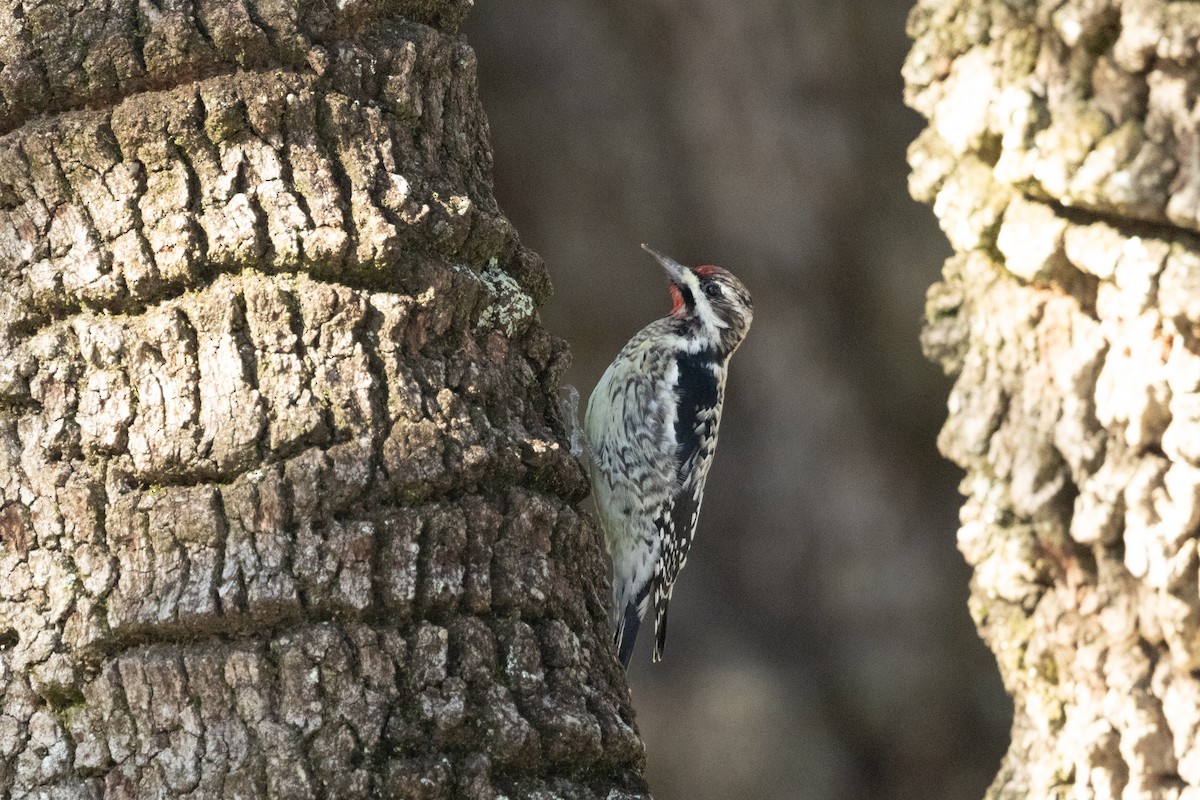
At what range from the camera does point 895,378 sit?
7238mm

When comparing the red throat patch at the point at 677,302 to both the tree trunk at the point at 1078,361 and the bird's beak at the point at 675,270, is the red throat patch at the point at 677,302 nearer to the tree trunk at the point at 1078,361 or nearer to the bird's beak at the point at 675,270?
the bird's beak at the point at 675,270

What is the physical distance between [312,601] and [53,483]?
1.83 ft

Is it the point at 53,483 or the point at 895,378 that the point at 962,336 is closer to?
the point at 53,483

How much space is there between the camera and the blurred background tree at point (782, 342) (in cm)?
685

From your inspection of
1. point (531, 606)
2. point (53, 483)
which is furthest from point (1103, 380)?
point (53, 483)

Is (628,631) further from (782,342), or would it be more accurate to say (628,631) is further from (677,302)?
(782,342)

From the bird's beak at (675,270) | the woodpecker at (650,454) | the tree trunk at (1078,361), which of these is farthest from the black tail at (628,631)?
the tree trunk at (1078,361)

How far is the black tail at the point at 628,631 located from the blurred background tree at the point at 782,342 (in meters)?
1.52

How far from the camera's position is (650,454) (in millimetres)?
5422

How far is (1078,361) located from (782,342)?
5159 millimetres

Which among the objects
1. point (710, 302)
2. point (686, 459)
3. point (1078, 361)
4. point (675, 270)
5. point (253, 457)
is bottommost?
point (686, 459)

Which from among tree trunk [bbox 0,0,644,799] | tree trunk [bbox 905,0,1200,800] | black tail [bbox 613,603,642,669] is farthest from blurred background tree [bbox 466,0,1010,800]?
tree trunk [bbox 905,0,1200,800]

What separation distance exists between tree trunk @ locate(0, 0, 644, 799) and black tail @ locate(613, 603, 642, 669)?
7.43ft

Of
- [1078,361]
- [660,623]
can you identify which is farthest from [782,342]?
[1078,361]
